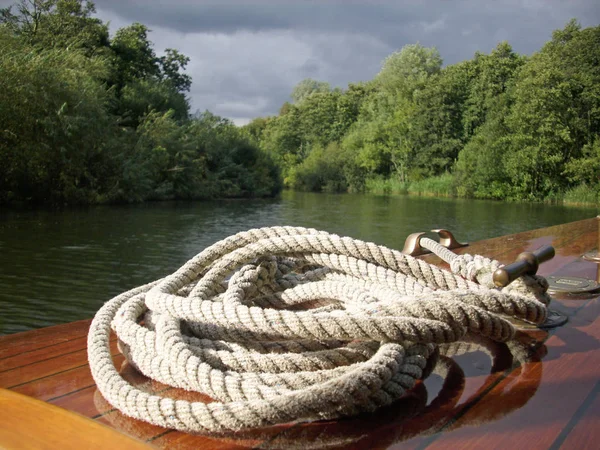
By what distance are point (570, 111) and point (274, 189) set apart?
15.5 m

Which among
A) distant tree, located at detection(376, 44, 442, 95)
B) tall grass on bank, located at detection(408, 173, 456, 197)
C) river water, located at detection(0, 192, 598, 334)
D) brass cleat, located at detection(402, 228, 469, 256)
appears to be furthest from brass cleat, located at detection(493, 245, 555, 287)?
distant tree, located at detection(376, 44, 442, 95)

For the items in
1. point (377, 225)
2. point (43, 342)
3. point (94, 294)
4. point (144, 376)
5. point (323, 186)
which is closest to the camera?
point (144, 376)

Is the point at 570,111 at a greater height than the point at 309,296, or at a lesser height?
greater

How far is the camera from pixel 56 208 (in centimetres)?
1688

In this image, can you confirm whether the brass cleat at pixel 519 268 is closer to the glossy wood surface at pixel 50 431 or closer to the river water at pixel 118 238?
the glossy wood surface at pixel 50 431

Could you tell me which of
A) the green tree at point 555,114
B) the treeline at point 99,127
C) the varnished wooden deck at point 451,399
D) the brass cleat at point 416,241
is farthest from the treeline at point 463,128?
the varnished wooden deck at point 451,399

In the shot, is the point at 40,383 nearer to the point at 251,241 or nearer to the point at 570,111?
the point at 251,241

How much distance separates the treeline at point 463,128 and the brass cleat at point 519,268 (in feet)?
87.6

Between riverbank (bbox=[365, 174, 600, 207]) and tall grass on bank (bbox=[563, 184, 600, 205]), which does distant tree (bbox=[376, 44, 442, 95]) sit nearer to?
riverbank (bbox=[365, 174, 600, 207])

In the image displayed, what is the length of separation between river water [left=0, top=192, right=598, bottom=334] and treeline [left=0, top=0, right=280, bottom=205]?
1.72m

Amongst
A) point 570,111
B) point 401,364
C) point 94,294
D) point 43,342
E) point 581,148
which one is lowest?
point 94,294

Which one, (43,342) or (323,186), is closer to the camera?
(43,342)

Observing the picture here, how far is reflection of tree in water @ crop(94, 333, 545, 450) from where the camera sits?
0.91 metres

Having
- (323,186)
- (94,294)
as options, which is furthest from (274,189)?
(94,294)
